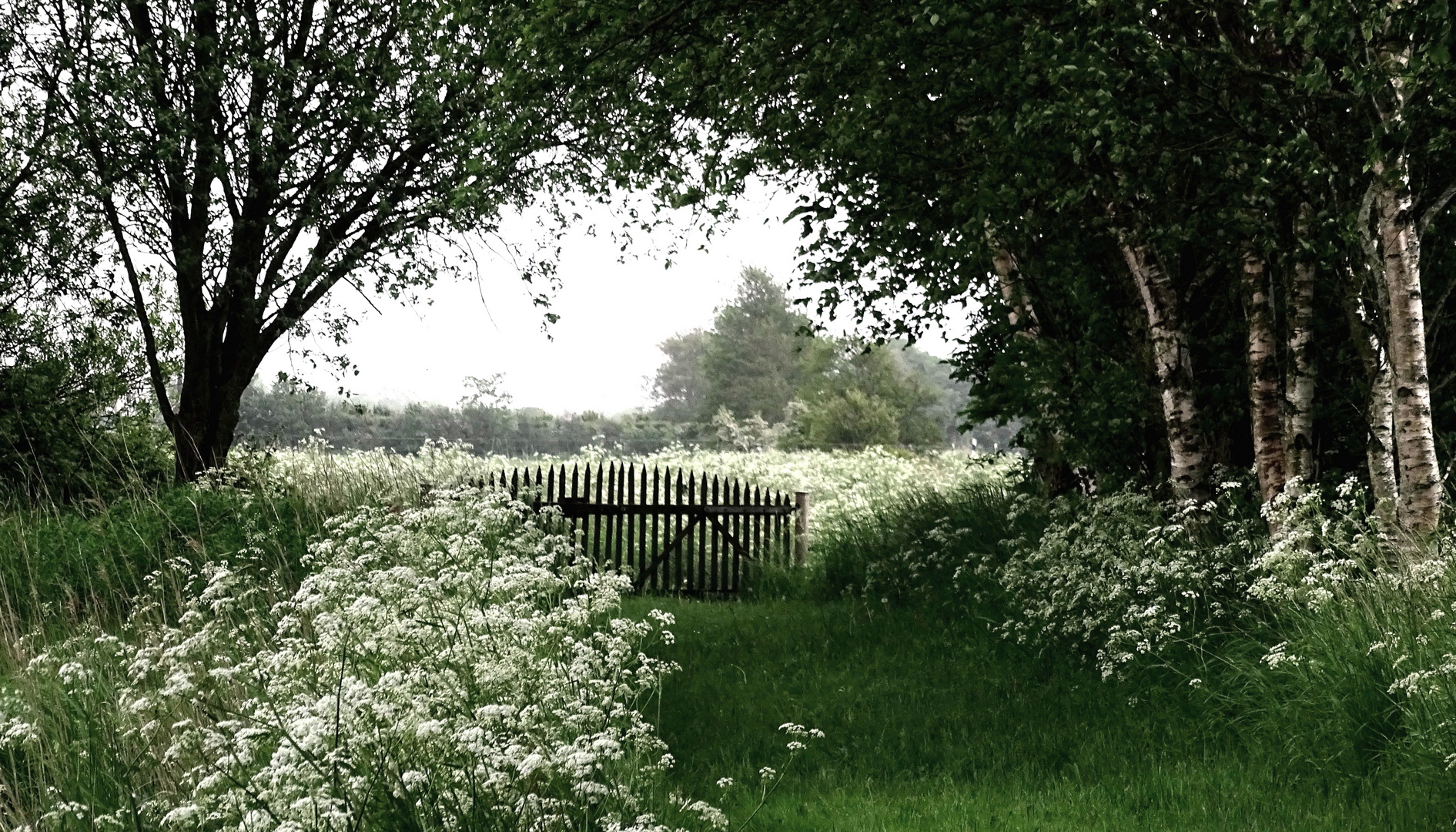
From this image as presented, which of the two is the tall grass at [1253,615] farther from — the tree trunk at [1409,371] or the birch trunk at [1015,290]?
the birch trunk at [1015,290]

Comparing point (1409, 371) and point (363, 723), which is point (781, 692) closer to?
point (363, 723)

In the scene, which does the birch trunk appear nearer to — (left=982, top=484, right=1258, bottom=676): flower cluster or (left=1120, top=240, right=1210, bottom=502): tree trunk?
(left=1120, top=240, right=1210, bottom=502): tree trunk

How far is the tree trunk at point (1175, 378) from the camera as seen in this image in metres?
9.84

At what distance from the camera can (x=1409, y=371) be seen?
24.5ft

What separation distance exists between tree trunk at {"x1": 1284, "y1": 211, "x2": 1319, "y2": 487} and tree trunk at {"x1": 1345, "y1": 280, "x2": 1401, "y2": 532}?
0.37m

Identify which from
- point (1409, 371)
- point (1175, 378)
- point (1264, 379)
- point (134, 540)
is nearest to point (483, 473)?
point (134, 540)

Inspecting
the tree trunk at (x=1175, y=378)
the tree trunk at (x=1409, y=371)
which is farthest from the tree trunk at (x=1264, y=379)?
the tree trunk at (x=1409, y=371)

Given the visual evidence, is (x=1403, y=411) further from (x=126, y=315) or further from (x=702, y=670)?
(x=126, y=315)

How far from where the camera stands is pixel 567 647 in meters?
6.69

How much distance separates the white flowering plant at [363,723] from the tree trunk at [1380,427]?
17.2ft

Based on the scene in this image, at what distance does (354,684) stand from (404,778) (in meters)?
0.83

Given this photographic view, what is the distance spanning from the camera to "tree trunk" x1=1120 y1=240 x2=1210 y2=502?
984 cm

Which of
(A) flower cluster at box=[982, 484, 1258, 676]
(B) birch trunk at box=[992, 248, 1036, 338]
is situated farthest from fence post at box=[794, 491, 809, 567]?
(A) flower cluster at box=[982, 484, 1258, 676]

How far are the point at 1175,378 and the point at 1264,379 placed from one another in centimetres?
95
